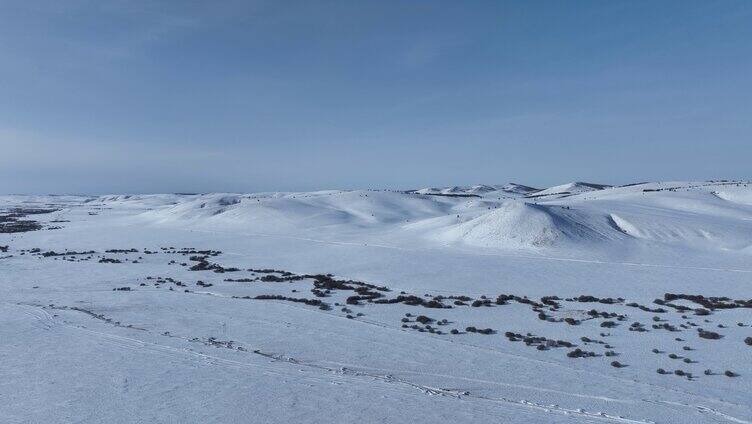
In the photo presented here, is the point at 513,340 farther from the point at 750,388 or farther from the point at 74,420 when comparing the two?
the point at 74,420

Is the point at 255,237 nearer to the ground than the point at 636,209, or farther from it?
nearer to the ground

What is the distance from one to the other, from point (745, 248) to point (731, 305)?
73.0 ft

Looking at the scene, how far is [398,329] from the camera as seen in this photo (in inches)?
771

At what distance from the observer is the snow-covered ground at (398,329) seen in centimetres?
1190

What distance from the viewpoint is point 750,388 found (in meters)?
13.3

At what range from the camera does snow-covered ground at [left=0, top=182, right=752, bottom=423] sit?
468 inches

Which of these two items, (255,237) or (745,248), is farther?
(255,237)

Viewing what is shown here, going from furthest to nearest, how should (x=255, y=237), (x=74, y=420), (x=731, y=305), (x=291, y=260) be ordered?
(x=255, y=237) → (x=291, y=260) → (x=731, y=305) → (x=74, y=420)

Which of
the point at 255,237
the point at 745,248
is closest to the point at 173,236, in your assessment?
the point at 255,237

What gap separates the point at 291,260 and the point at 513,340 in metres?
26.9

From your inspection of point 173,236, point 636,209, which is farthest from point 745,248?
point 173,236

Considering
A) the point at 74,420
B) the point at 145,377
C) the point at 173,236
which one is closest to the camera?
the point at 74,420

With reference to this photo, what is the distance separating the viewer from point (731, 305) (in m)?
23.9

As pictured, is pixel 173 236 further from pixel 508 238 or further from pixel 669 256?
pixel 669 256
